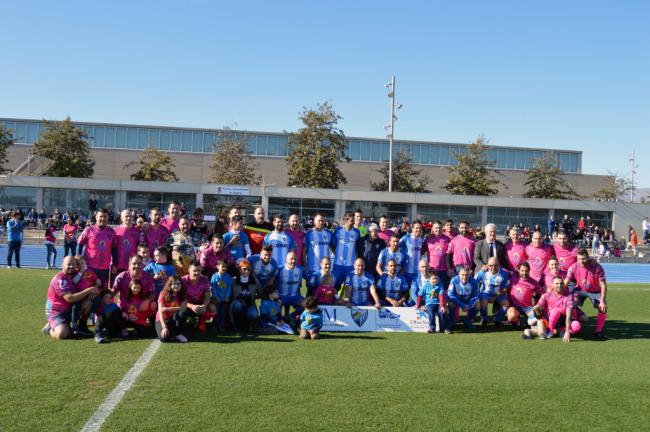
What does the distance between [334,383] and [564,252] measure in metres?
5.76

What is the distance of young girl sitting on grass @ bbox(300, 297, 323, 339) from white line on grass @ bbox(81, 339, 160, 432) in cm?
194

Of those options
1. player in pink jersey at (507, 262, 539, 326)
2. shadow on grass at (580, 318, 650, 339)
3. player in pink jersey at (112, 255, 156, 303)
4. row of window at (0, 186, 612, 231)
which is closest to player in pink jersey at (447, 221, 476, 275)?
player in pink jersey at (507, 262, 539, 326)

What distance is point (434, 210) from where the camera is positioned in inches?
1594

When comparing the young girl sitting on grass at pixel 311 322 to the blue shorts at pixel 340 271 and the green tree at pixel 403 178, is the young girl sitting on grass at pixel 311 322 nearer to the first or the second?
the blue shorts at pixel 340 271

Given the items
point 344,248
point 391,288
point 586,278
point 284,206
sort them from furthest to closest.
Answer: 1. point 284,206
2. point 344,248
3. point 391,288
4. point 586,278

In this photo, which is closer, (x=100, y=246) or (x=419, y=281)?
(x=100, y=246)

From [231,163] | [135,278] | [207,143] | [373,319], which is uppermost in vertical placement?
[207,143]

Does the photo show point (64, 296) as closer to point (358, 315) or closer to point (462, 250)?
point (358, 315)

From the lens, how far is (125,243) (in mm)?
8461

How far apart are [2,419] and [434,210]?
3779 cm

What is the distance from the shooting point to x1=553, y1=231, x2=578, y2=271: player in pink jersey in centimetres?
934

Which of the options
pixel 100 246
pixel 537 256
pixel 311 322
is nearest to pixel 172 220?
pixel 100 246

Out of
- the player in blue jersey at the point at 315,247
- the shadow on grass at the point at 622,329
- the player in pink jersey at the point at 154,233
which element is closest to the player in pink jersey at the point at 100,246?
the player in pink jersey at the point at 154,233

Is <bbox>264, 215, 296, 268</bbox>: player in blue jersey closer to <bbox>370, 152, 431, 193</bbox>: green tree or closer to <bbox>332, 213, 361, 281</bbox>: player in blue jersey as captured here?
<bbox>332, 213, 361, 281</bbox>: player in blue jersey
